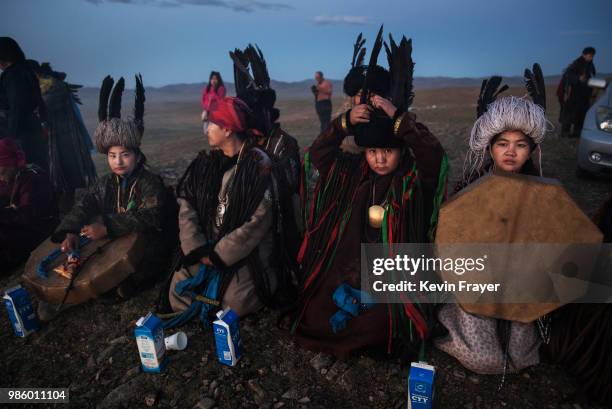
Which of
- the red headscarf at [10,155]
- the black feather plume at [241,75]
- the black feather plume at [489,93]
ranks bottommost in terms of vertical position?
the red headscarf at [10,155]

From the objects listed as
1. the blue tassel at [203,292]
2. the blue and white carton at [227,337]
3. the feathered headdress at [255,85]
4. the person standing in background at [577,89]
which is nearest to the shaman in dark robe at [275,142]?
the feathered headdress at [255,85]

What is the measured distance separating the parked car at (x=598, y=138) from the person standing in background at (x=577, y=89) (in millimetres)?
3949

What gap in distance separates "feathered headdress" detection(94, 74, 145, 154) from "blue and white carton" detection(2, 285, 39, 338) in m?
1.40

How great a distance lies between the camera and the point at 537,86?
294cm

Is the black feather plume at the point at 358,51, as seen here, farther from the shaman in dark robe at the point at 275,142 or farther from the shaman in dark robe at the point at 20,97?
the shaman in dark robe at the point at 20,97

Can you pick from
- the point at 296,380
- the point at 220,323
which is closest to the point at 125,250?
the point at 220,323

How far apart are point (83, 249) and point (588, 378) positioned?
13.4 ft

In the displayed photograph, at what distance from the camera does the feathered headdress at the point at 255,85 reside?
15.6 feet

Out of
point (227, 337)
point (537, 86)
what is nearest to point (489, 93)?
point (537, 86)

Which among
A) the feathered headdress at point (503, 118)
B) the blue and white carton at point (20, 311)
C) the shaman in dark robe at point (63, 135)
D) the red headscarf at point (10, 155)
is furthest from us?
the shaman in dark robe at point (63, 135)

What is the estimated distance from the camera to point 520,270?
252cm

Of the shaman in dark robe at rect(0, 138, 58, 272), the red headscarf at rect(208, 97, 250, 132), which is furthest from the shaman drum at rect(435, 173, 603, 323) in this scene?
the shaman in dark robe at rect(0, 138, 58, 272)

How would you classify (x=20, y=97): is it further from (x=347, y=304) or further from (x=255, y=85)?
(x=347, y=304)

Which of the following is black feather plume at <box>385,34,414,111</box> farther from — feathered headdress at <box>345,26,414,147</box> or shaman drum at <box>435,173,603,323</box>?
shaman drum at <box>435,173,603,323</box>
